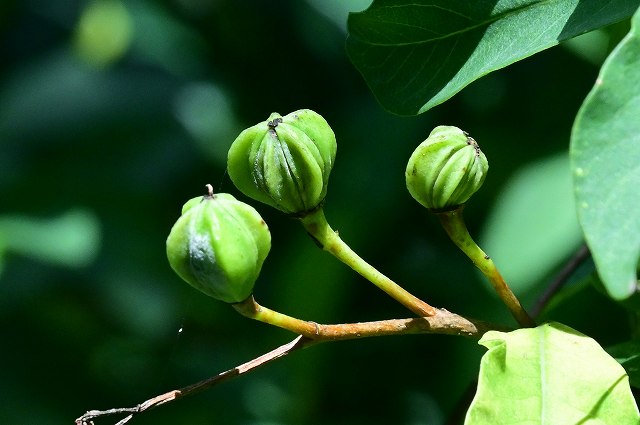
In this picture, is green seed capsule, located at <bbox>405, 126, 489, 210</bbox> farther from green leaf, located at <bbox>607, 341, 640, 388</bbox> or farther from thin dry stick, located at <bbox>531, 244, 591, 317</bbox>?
thin dry stick, located at <bbox>531, 244, 591, 317</bbox>

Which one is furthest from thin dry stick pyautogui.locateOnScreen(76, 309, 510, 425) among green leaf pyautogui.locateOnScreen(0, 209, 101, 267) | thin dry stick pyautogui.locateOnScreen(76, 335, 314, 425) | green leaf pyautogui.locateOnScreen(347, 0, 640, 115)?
green leaf pyautogui.locateOnScreen(0, 209, 101, 267)

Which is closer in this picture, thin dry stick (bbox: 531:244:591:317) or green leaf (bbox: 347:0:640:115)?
green leaf (bbox: 347:0:640:115)

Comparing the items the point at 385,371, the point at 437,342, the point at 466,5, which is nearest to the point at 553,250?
the point at 437,342

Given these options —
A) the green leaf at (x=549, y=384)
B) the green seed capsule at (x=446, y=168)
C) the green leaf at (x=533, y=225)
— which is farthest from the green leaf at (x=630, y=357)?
the green leaf at (x=533, y=225)

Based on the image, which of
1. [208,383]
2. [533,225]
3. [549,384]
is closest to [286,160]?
[208,383]

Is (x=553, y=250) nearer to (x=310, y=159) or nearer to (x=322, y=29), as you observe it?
(x=322, y=29)

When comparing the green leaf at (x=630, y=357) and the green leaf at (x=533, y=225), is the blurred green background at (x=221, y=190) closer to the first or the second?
the green leaf at (x=533, y=225)
